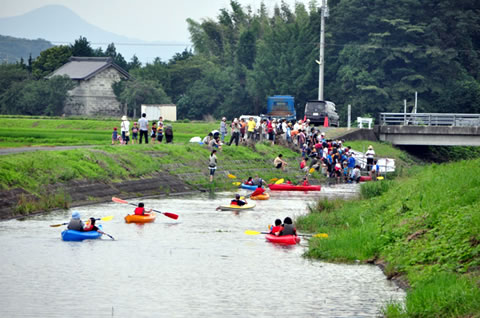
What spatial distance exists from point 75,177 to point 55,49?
239ft

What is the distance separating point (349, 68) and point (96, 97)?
30897mm

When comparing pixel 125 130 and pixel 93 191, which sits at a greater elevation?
pixel 125 130

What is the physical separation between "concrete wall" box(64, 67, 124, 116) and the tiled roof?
624 millimetres

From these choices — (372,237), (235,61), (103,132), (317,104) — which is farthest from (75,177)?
(235,61)

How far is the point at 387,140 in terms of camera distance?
65.9 metres

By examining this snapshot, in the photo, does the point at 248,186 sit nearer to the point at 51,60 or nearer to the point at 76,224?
the point at 76,224

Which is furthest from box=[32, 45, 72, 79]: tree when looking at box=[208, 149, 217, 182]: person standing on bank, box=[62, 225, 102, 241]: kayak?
box=[62, 225, 102, 241]: kayak

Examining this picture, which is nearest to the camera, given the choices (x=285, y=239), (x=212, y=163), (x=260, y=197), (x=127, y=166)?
(x=285, y=239)

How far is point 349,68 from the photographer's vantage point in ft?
294

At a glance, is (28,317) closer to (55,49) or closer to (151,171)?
(151,171)

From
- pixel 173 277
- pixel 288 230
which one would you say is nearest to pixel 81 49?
pixel 288 230

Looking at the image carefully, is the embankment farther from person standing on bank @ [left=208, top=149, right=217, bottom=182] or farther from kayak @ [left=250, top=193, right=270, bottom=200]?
kayak @ [left=250, top=193, right=270, bottom=200]

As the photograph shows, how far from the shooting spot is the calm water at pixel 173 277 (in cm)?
1912

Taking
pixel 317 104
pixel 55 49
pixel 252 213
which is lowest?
pixel 252 213
